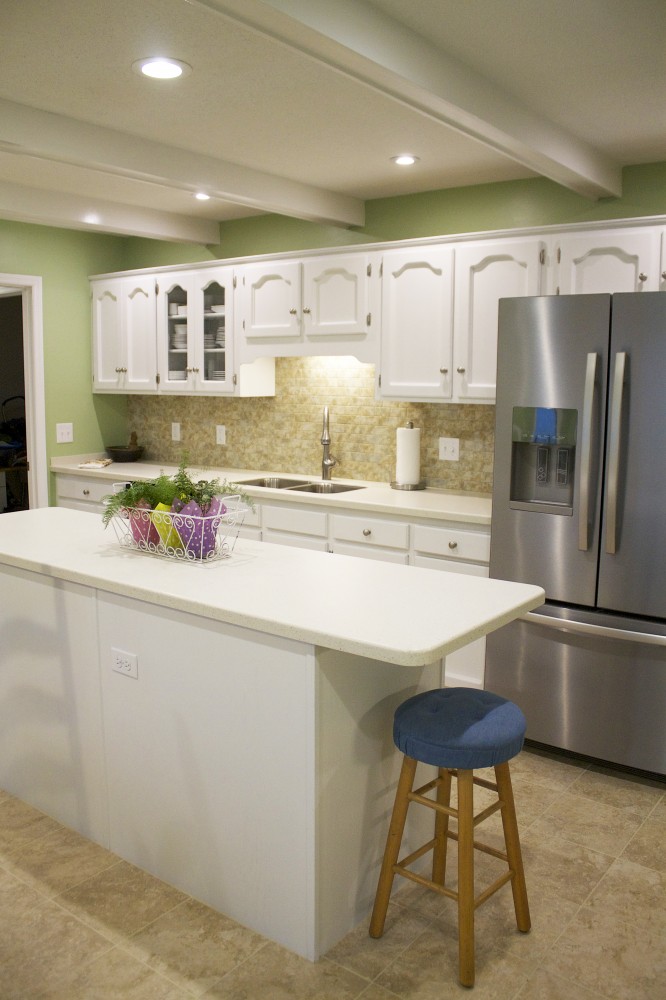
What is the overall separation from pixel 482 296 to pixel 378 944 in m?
2.76

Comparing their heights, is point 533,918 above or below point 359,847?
below

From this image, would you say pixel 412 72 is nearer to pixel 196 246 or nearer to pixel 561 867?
pixel 561 867

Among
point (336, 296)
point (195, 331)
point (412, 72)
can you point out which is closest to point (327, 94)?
point (412, 72)

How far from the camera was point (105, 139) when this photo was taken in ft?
10.9

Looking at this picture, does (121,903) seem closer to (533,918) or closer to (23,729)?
(23,729)

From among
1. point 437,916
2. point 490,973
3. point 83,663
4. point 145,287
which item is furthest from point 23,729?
point 145,287

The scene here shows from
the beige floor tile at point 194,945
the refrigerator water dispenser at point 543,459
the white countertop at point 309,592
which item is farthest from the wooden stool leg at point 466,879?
the refrigerator water dispenser at point 543,459

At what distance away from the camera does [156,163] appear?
352 cm


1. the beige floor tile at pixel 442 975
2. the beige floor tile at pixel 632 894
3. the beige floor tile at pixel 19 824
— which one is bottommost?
the beige floor tile at pixel 632 894

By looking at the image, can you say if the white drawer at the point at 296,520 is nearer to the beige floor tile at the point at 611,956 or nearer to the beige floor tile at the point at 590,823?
the beige floor tile at the point at 590,823

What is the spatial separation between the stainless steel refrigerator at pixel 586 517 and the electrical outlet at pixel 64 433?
3.30 metres

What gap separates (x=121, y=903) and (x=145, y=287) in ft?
12.7

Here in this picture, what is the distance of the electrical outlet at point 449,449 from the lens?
4.46m

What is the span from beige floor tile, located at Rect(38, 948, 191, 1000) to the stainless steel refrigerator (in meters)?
1.87
